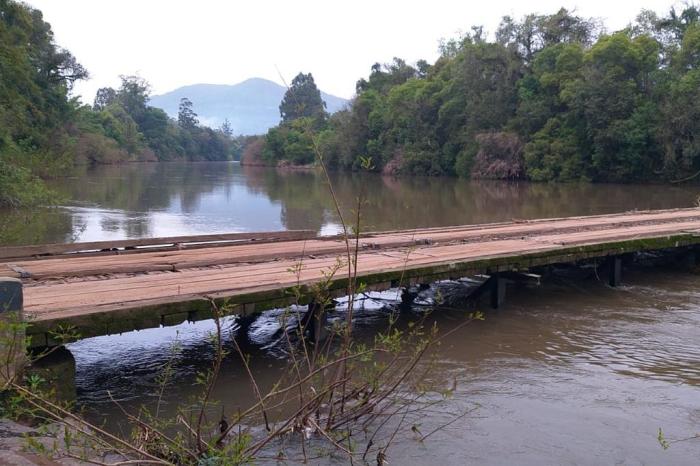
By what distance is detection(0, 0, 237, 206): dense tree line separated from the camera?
62.2 feet

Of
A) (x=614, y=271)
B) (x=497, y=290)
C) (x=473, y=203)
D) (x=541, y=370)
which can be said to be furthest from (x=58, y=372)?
(x=473, y=203)

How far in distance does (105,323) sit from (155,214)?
1734 centimetres

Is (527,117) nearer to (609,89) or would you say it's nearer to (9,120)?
(609,89)

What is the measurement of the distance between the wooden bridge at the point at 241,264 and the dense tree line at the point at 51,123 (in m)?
8.90

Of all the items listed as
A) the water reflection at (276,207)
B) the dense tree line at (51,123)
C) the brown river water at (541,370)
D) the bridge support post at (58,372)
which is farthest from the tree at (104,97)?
the bridge support post at (58,372)

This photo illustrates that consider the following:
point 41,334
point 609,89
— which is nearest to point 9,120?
point 41,334

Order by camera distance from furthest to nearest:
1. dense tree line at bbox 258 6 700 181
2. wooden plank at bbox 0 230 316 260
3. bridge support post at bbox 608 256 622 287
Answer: dense tree line at bbox 258 6 700 181 → bridge support post at bbox 608 256 622 287 → wooden plank at bbox 0 230 316 260

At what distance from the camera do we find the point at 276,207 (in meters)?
25.4

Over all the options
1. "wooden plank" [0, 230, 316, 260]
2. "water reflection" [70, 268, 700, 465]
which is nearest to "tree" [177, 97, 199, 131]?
"wooden plank" [0, 230, 316, 260]

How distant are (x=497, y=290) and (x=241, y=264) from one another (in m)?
3.48

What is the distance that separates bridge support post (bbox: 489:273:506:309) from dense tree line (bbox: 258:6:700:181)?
29.7 m

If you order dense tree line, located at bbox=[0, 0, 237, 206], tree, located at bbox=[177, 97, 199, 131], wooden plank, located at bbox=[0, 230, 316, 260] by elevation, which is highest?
tree, located at bbox=[177, 97, 199, 131]

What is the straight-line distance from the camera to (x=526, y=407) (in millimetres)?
5609

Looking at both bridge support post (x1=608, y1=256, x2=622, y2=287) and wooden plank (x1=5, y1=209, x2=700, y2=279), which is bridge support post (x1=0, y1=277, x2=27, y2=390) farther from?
bridge support post (x1=608, y1=256, x2=622, y2=287)
